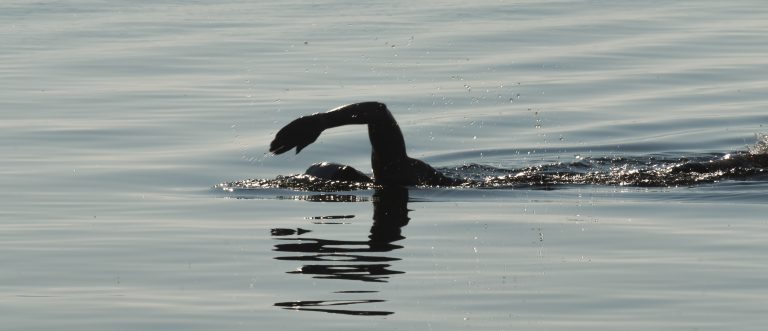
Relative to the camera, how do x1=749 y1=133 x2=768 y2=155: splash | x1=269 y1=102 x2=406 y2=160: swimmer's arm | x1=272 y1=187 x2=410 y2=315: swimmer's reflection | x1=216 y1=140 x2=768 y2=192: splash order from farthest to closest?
x1=749 y1=133 x2=768 y2=155: splash < x1=216 y1=140 x2=768 y2=192: splash < x1=269 y1=102 x2=406 y2=160: swimmer's arm < x1=272 y1=187 x2=410 y2=315: swimmer's reflection

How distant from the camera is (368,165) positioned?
15266 millimetres

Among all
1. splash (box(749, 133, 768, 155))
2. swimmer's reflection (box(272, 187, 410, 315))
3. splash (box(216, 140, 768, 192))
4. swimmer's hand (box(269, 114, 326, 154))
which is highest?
swimmer's hand (box(269, 114, 326, 154))

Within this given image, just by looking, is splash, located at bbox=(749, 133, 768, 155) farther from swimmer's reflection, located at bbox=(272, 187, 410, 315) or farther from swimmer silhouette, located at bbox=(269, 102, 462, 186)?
swimmer's reflection, located at bbox=(272, 187, 410, 315)

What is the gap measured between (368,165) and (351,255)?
4.78 metres

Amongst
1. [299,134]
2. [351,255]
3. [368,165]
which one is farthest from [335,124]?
[368,165]

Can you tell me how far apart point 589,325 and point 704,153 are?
758 centimetres

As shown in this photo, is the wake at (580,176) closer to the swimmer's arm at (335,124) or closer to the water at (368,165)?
the water at (368,165)

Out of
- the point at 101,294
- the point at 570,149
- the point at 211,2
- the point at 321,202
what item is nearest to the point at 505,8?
the point at 211,2

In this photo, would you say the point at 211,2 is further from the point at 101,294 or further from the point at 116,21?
the point at 101,294

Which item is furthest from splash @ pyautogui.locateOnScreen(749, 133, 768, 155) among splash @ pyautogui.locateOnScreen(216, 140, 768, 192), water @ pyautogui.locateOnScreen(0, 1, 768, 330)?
water @ pyautogui.locateOnScreen(0, 1, 768, 330)

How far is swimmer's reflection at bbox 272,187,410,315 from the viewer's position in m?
9.09

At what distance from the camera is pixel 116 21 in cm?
2783

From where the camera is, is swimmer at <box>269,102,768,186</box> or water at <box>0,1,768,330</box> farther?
swimmer at <box>269,102,768,186</box>

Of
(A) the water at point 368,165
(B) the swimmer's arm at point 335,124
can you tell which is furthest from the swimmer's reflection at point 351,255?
(B) the swimmer's arm at point 335,124
